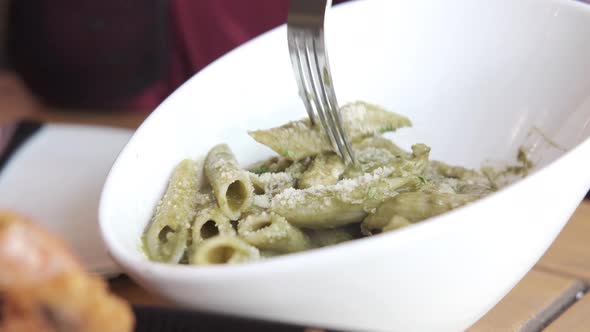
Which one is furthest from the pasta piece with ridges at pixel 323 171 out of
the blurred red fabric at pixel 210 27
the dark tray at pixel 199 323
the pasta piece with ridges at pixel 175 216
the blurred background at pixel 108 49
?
the blurred background at pixel 108 49

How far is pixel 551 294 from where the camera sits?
89 cm

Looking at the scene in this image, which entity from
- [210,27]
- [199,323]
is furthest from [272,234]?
[210,27]

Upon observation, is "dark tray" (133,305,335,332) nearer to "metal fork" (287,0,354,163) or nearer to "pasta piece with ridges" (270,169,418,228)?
"pasta piece with ridges" (270,169,418,228)

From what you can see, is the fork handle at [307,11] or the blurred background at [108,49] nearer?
the fork handle at [307,11]

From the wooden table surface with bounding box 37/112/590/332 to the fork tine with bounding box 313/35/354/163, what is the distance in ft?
0.86

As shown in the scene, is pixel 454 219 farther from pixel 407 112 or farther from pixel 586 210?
pixel 586 210

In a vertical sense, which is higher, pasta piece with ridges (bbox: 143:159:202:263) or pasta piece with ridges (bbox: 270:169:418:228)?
pasta piece with ridges (bbox: 270:169:418:228)

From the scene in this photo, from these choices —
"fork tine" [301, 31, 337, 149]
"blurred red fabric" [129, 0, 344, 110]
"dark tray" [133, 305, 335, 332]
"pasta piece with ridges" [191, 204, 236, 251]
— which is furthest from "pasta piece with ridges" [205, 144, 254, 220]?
"blurred red fabric" [129, 0, 344, 110]

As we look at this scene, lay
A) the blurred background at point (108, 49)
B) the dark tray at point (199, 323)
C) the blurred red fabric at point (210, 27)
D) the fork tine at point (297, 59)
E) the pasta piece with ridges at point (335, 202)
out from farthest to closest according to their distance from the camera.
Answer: the blurred background at point (108, 49), the blurred red fabric at point (210, 27), the fork tine at point (297, 59), the pasta piece with ridges at point (335, 202), the dark tray at point (199, 323)

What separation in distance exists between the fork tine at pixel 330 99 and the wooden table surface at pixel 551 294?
0.26m

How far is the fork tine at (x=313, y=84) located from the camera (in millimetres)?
863

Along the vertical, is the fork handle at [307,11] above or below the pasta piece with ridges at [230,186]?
above

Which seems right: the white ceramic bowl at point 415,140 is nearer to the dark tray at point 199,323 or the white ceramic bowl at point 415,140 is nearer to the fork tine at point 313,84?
the dark tray at point 199,323

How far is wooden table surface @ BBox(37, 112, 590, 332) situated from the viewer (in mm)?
818
